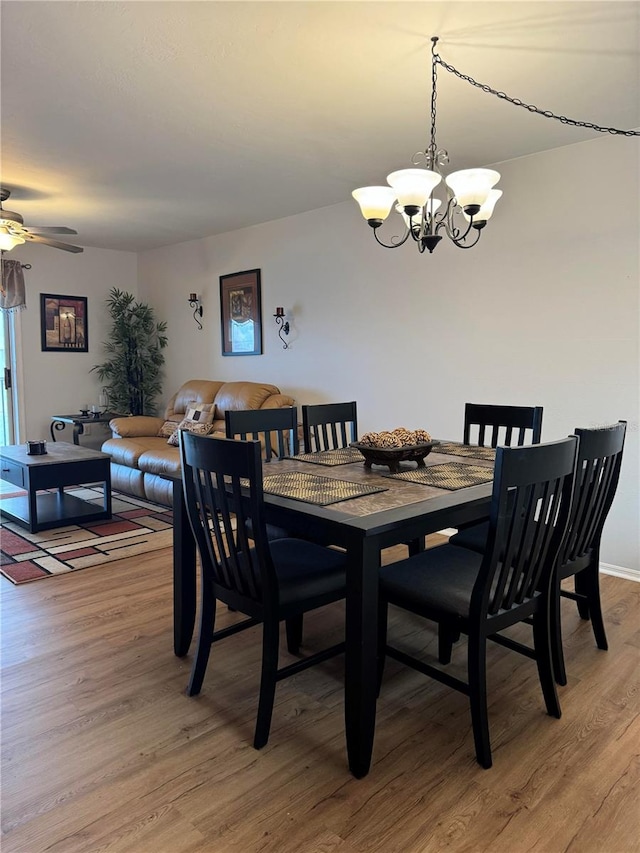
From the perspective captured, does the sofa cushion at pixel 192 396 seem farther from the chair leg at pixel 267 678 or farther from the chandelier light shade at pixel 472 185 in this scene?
the chair leg at pixel 267 678

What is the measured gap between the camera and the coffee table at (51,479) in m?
3.96

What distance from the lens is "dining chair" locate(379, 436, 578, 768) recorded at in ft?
5.45

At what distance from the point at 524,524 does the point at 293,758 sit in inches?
40.6

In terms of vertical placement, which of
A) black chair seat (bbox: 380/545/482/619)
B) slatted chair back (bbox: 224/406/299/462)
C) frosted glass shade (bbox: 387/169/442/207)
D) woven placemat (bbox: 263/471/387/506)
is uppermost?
frosted glass shade (bbox: 387/169/442/207)

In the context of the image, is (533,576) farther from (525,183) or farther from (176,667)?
(525,183)

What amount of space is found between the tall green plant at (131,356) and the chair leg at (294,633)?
15.7 ft

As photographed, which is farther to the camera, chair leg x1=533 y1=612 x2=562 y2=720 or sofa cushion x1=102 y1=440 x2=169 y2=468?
sofa cushion x1=102 y1=440 x2=169 y2=468

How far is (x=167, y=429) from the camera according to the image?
549 cm

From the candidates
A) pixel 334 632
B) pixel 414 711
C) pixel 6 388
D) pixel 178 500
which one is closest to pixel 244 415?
pixel 178 500

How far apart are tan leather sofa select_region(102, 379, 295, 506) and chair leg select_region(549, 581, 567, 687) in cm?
295

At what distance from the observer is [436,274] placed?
3992 millimetres

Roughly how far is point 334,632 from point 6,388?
5.10 meters

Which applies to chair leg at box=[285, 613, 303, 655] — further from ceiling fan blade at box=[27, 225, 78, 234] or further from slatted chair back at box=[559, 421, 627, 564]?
ceiling fan blade at box=[27, 225, 78, 234]

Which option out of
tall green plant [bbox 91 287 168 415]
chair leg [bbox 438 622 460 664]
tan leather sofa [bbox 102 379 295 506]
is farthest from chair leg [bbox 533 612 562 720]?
tall green plant [bbox 91 287 168 415]
